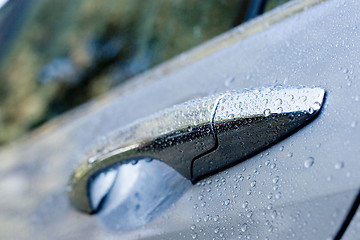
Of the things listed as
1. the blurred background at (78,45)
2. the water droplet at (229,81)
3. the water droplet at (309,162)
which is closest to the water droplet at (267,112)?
the water droplet at (309,162)

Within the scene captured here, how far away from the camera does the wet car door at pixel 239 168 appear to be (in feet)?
2.44

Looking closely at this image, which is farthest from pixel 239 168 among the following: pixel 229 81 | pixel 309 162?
pixel 229 81

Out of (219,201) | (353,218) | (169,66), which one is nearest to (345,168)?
(353,218)

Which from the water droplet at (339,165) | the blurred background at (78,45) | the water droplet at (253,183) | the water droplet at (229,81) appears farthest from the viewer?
the blurred background at (78,45)

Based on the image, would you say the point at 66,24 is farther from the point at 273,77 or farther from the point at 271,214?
the point at 271,214

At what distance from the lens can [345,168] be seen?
0.71m

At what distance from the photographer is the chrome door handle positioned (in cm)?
85

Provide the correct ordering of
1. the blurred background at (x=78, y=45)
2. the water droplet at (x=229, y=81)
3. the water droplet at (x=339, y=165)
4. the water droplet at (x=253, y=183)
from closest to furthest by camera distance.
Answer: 1. the water droplet at (x=339, y=165)
2. the water droplet at (x=253, y=183)
3. the water droplet at (x=229, y=81)
4. the blurred background at (x=78, y=45)

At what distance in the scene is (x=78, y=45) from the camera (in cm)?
201

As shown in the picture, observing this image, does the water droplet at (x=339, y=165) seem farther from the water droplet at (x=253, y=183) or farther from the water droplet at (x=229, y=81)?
the water droplet at (x=229, y=81)

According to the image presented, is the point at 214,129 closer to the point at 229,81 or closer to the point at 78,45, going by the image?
the point at 229,81

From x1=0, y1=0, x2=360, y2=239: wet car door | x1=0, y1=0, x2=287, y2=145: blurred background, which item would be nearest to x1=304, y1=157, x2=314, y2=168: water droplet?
x1=0, y1=0, x2=360, y2=239: wet car door

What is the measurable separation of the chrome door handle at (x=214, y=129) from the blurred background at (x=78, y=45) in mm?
768

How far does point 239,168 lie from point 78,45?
133 cm
